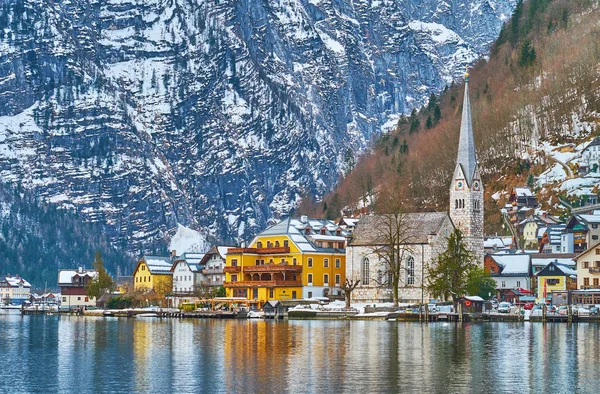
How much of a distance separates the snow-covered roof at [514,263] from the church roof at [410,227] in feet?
40.1

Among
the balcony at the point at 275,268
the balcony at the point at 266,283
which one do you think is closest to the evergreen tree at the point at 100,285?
the balcony at the point at 266,283

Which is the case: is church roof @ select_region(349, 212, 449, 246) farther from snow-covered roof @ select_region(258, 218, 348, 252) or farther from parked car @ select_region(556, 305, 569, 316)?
parked car @ select_region(556, 305, 569, 316)

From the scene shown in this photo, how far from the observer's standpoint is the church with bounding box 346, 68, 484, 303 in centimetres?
13775

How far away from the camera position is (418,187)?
193875 millimetres

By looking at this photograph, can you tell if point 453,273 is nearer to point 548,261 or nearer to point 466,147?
point 548,261

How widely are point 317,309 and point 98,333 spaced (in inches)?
1373

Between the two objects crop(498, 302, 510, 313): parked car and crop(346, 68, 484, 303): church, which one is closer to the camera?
crop(498, 302, 510, 313): parked car

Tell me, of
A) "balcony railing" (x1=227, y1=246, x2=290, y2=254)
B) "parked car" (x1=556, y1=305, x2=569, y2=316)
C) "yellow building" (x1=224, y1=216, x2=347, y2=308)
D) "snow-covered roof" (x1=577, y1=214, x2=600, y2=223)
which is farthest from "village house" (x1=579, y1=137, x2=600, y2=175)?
"parked car" (x1=556, y1=305, x2=569, y2=316)

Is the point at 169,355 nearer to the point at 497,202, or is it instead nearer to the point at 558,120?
the point at 497,202

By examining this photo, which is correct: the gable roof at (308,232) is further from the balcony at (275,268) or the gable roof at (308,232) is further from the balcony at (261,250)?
the balcony at (275,268)

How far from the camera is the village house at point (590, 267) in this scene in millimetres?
130250

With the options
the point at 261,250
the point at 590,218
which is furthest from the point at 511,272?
the point at 261,250

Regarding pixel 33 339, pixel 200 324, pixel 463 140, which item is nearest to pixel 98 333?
pixel 33 339

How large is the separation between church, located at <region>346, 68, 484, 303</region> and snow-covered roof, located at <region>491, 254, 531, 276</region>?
15.3 ft
